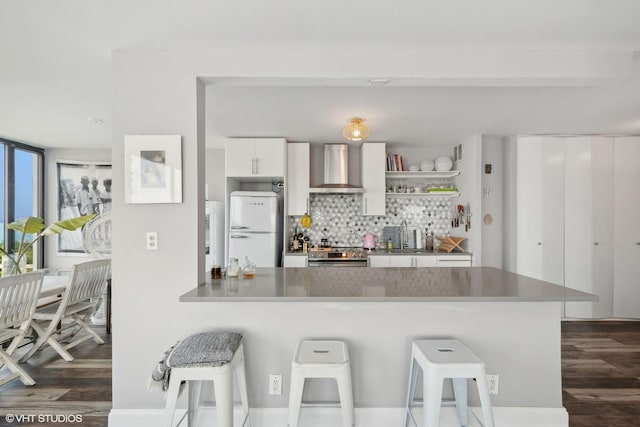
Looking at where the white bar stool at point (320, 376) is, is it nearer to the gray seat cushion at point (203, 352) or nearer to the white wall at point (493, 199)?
the gray seat cushion at point (203, 352)

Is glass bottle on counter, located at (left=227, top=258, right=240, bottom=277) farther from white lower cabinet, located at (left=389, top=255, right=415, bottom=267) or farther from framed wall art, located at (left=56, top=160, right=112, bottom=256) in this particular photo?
framed wall art, located at (left=56, top=160, right=112, bottom=256)

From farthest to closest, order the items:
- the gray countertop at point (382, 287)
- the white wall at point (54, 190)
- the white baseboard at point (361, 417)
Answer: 1. the white wall at point (54, 190)
2. the white baseboard at point (361, 417)
3. the gray countertop at point (382, 287)

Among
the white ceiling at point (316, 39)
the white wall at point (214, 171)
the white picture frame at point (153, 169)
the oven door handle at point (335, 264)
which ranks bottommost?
the oven door handle at point (335, 264)

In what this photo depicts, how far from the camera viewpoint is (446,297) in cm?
181

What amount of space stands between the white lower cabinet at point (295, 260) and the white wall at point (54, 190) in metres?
3.18

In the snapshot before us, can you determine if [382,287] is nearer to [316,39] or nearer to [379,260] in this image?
[316,39]

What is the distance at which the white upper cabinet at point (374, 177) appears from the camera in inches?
179

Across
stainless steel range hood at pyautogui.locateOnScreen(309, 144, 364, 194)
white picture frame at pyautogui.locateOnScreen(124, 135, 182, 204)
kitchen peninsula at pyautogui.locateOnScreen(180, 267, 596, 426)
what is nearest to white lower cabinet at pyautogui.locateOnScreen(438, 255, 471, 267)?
stainless steel range hood at pyautogui.locateOnScreen(309, 144, 364, 194)

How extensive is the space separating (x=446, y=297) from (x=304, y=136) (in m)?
2.99

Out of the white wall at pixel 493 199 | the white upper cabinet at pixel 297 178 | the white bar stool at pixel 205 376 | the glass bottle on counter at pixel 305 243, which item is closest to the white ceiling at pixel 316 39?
the white wall at pixel 493 199

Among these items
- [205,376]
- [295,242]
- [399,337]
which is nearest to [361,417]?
→ [399,337]

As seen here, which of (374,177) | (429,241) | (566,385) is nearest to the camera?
(566,385)

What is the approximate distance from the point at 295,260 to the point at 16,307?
268cm

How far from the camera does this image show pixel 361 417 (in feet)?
7.02
